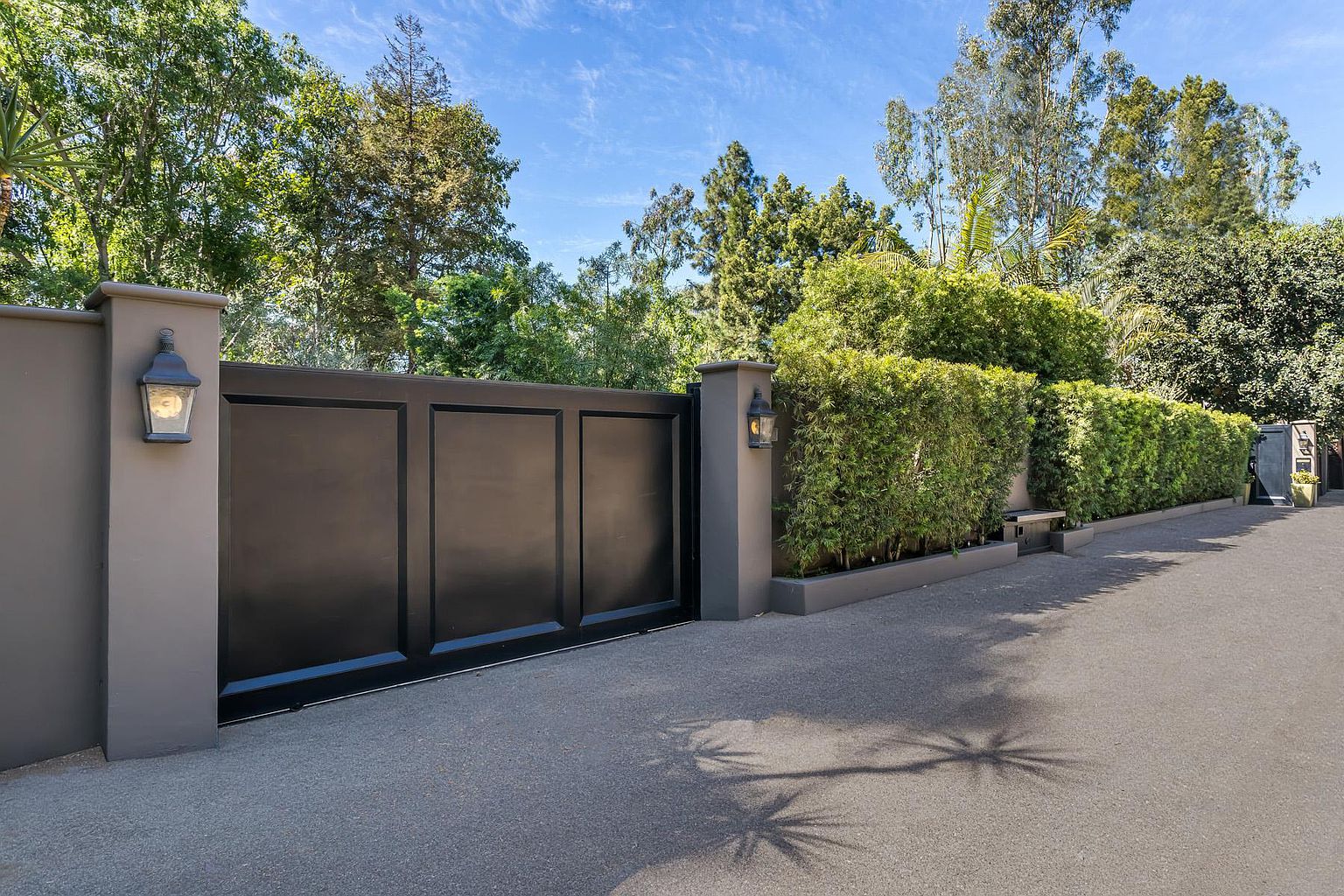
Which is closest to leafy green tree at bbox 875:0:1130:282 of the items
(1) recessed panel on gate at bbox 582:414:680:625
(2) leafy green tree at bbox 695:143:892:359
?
(2) leafy green tree at bbox 695:143:892:359

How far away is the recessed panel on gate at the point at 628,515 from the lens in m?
4.92

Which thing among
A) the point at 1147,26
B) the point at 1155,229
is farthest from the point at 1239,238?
the point at 1147,26

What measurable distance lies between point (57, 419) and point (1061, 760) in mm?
4294

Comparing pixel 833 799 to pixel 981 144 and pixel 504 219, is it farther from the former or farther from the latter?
pixel 981 144

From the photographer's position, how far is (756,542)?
215 inches

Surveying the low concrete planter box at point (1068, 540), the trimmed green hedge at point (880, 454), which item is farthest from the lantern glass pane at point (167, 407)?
the low concrete planter box at point (1068, 540)

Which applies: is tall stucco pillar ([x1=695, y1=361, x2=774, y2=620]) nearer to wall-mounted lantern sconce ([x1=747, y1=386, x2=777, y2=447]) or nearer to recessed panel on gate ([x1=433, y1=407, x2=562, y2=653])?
wall-mounted lantern sconce ([x1=747, y1=386, x2=777, y2=447])

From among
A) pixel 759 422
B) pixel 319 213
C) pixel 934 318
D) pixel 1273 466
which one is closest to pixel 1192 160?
pixel 1273 466

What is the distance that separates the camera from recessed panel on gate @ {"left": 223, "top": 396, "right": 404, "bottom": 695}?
11.4 feet

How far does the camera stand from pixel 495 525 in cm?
438

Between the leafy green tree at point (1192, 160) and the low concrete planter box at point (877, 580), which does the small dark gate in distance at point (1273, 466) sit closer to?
the low concrete planter box at point (877, 580)

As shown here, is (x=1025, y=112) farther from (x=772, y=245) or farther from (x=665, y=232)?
(x=665, y=232)

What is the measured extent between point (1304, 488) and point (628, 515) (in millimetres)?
15435

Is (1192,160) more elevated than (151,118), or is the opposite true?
(1192,160)
